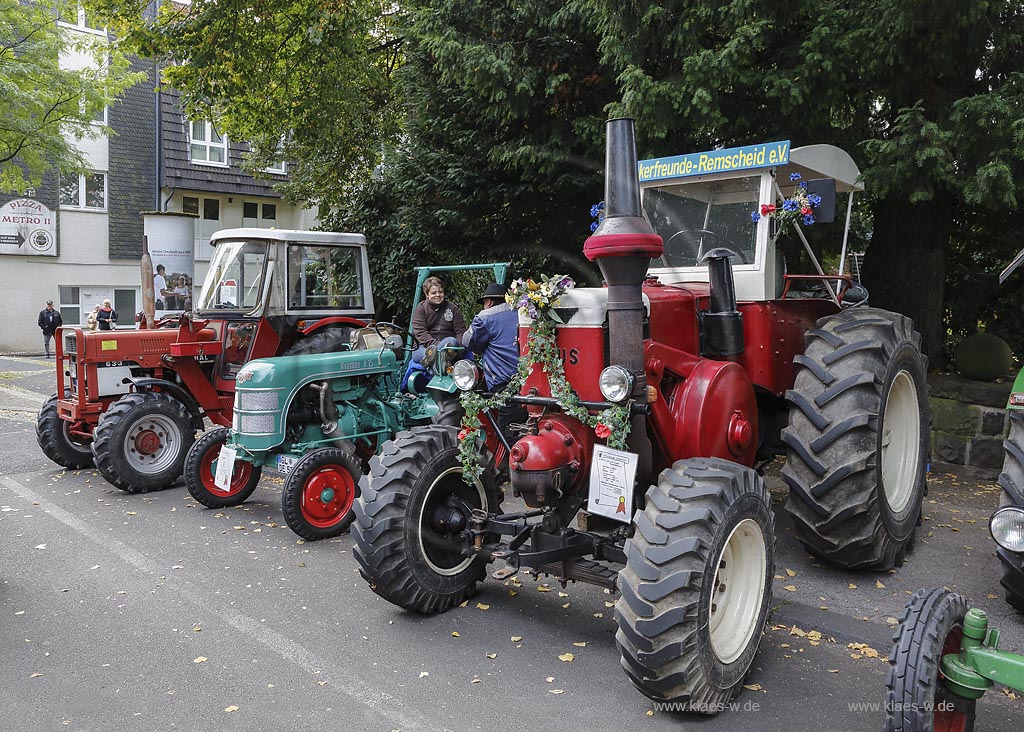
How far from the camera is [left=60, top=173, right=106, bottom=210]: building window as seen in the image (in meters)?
24.2

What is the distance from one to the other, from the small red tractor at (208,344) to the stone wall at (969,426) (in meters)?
6.27

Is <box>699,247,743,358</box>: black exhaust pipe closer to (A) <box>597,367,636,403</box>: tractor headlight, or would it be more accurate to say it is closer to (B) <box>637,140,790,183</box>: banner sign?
(B) <box>637,140,790,183</box>: banner sign

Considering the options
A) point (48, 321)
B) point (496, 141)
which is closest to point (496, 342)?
point (496, 141)

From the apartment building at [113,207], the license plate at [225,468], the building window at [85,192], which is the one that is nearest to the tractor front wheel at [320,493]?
the license plate at [225,468]

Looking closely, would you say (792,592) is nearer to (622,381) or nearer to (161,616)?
(622,381)

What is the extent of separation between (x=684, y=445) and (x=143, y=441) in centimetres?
582

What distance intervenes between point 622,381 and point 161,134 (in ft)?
82.9

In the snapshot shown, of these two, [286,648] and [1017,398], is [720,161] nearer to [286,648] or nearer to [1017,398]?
[1017,398]

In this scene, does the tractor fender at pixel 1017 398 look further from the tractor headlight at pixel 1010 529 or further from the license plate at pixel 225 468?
the license plate at pixel 225 468

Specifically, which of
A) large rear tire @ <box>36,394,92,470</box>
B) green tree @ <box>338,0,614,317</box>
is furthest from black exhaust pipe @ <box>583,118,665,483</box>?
large rear tire @ <box>36,394,92,470</box>

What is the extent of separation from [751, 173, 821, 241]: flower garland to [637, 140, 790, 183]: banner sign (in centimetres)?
23

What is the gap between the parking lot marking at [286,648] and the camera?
144 inches

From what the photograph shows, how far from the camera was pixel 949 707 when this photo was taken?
2.90 meters

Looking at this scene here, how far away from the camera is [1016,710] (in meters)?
3.69
